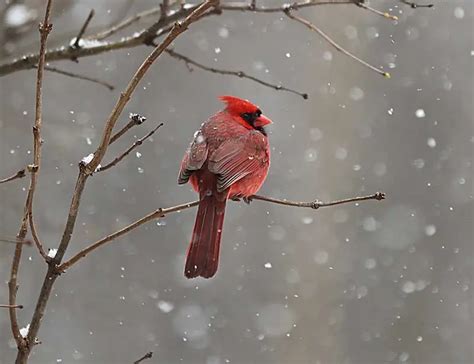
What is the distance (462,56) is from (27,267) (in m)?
4.98

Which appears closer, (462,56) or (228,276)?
(228,276)

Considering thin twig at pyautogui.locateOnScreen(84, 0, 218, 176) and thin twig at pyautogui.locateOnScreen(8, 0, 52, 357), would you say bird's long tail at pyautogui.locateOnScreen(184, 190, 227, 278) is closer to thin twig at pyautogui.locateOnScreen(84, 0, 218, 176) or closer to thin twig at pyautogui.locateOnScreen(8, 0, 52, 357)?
thin twig at pyautogui.locateOnScreen(84, 0, 218, 176)

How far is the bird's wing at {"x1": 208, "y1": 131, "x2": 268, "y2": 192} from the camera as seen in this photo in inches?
101

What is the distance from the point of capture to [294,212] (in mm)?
10039

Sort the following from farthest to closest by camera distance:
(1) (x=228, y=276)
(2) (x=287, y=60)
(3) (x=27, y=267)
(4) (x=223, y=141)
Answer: (2) (x=287, y=60) → (1) (x=228, y=276) → (3) (x=27, y=267) → (4) (x=223, y=141)

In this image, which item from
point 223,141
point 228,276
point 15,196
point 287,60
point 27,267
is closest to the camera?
point 223,141

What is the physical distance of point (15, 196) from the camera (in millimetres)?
6645

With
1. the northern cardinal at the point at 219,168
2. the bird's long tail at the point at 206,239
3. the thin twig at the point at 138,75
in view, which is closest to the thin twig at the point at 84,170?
the thin twig at the point at 138,75

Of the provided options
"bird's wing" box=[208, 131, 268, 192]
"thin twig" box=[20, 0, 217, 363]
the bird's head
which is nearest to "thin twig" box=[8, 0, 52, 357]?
"thin twig" box=[20, 0, 217, 363]

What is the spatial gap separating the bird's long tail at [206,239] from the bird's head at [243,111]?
0.48 m

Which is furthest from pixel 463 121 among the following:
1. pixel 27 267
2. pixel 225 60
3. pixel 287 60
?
pixel 27 267

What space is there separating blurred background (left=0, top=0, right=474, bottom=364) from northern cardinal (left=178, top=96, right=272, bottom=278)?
15.9 feet

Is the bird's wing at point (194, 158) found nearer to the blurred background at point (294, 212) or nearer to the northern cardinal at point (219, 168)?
the northern cardinal at point (219, 168)

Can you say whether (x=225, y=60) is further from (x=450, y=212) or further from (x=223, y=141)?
(x=223, y=141)
